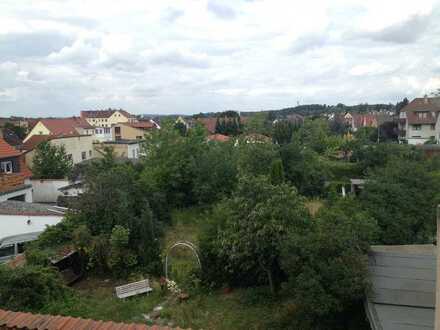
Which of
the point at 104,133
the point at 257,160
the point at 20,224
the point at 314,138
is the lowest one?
the point at 20,224

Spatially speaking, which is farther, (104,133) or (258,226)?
(104,133)

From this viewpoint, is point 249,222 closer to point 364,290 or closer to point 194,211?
point 364,290

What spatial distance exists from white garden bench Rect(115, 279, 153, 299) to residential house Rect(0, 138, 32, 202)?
9706 millimetres

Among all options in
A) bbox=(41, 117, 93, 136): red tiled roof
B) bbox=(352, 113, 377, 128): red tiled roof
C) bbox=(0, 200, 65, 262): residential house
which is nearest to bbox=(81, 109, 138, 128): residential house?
bbox=(41, 117, 93, 136): red tiled roof

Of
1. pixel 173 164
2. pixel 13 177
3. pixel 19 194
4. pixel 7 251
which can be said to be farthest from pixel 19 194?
pixel 173 164

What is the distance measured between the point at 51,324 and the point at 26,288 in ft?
16.8

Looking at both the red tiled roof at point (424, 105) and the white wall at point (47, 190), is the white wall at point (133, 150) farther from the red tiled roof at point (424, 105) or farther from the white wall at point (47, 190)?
the red tiled roof at point (424, 105)

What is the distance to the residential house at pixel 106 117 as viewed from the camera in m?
90.5

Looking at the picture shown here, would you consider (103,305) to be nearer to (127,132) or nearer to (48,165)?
(48,165)

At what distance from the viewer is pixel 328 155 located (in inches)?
1615

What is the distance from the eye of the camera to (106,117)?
97562 mm

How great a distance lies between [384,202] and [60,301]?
32.6 ft

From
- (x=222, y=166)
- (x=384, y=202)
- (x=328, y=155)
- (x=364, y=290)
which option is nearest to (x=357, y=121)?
(x=328, y=155)

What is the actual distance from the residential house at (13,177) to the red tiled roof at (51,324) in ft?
46.6
